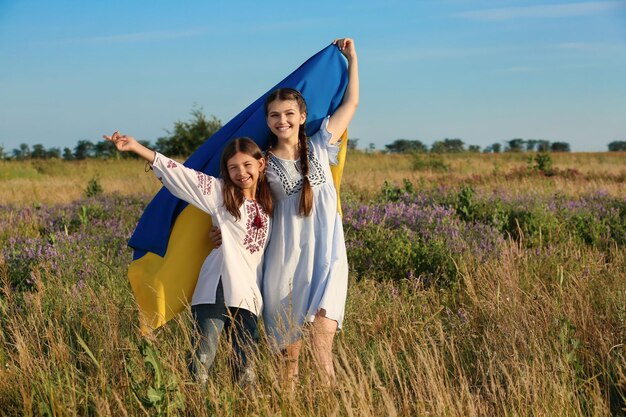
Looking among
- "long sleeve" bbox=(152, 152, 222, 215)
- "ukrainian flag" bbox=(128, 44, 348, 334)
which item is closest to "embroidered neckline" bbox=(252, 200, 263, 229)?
"long sleeve" bbox=(152, 152, 222, 215)

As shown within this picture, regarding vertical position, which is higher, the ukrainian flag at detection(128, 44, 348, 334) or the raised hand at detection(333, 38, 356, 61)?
the raised hand at detection(333, 38, 356, 61)

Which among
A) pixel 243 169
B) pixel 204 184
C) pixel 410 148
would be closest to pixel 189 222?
pixel 204 184

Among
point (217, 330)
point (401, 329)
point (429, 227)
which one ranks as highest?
point (429, 227)

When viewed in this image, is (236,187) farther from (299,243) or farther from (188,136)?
(188,136)

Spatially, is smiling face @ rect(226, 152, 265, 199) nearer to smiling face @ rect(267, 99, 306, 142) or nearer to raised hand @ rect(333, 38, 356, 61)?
smiling face @ rect(267, 99, 306, 142)

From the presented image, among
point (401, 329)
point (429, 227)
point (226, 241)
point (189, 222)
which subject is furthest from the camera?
point (429, 227)

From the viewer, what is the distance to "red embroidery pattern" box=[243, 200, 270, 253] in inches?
151

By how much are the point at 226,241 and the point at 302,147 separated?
70 cm

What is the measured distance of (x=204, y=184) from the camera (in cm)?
379

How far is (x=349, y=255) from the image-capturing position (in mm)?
6801

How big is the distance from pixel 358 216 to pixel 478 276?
271 cm

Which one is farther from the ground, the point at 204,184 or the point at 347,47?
the point at 347,47

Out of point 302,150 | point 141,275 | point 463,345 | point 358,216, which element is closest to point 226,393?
point 141,275

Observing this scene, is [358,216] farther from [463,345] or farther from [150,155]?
[150,155]
